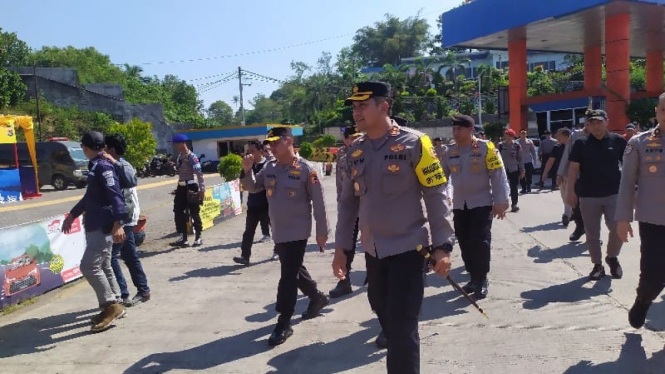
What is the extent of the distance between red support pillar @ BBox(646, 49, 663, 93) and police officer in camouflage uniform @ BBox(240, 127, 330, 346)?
2989cm

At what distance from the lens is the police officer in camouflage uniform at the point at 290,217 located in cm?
498

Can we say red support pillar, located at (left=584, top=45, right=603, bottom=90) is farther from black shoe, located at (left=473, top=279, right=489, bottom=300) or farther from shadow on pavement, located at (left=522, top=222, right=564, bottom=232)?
black shoe, located at (left=473, top=279, right=489, bottom=300)

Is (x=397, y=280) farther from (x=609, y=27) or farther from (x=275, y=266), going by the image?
(x=609, y=27)

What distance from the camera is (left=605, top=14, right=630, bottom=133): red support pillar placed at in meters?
23.1

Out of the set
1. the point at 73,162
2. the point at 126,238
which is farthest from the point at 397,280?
the point at 73,162

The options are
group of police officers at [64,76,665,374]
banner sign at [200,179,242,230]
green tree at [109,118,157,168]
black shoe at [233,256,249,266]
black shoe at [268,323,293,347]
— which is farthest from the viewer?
green tree at [109,118,157,168]

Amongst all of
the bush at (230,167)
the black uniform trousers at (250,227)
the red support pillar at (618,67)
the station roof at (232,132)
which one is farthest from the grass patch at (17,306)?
the station roof at (232,132)

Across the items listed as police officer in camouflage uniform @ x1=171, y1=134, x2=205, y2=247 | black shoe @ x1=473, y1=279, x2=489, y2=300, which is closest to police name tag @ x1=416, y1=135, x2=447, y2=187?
black shoe @ x1=473, y1=279, x2=489, y2=300

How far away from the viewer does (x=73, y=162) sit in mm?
26594

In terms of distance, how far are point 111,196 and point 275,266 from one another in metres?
3.16

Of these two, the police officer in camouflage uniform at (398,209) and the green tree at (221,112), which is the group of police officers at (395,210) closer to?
the police officer in camouflage uniform at (398,209)

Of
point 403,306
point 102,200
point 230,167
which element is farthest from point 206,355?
point 230,167

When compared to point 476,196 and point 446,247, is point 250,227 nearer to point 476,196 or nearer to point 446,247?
point 476,196

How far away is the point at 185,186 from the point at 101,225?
165 inches
